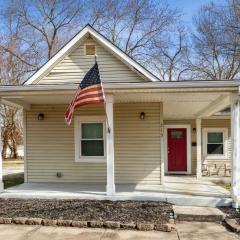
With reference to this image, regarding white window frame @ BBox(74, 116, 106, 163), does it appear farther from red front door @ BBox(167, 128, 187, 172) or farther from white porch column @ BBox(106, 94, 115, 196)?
red front door @ BBox(167, 128, 187, 172)

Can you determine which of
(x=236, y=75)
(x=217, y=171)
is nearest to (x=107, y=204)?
(x=217, y=171)

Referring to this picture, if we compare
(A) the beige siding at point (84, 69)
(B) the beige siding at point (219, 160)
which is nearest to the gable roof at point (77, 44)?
(A) the beige siding at point (84, 69)

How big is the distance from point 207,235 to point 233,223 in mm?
832

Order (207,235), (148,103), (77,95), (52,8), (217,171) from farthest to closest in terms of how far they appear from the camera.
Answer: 1. (52,8)
2. (217,171)
3. (148,103)
4. (77,95)
5. (207,235)

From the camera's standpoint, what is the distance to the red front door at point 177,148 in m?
15.7

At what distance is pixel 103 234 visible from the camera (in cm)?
666

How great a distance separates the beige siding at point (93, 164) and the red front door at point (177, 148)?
4553mm

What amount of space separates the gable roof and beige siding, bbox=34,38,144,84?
17 centimetres

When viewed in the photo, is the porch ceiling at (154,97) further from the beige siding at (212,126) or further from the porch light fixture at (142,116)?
the beige siding at (212,126)

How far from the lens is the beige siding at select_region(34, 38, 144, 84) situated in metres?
11.5

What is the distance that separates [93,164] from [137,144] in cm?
160

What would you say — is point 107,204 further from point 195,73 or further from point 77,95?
point 195,73

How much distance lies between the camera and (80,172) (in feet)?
38.2

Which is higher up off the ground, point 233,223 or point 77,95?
point 77,95
